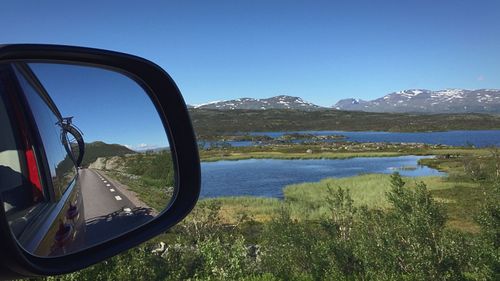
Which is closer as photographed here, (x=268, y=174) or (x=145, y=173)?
(x=145, y=173)

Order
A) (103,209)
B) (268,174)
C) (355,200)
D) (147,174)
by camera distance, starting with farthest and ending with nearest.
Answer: (268,174)
(355,200)
(147,174)
(103,209)

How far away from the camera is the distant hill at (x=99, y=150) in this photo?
1.99 metres

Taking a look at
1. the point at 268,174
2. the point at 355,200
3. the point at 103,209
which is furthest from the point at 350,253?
the point at 268,174

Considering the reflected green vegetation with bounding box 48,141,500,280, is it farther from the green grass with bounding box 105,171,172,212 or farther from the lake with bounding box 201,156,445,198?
the lake with bounding box 201,156,445,198

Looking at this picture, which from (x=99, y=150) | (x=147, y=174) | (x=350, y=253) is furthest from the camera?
(x=350, y=253)

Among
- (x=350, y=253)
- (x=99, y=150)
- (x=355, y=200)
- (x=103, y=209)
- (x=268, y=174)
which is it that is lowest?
(x=355, y=200)

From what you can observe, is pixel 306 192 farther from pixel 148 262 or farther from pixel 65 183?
pixel 65 183

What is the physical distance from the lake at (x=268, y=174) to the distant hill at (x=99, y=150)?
5225 centimetres

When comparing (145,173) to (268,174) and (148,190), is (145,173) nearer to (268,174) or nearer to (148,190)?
(148,190)

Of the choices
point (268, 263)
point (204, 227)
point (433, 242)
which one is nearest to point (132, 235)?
point (433, 242)

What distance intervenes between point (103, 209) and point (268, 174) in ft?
245

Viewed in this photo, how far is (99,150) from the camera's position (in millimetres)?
2061

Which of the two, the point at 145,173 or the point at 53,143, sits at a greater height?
the point at 53,143

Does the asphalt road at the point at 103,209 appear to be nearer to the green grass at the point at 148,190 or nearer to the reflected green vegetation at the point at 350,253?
the green grass at the point at 148,190
